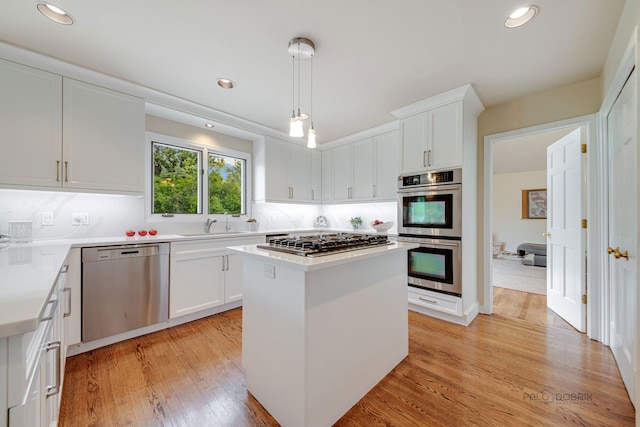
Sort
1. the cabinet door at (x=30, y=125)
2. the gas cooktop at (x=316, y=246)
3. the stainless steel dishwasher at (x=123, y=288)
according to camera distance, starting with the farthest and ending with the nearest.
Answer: the stainless steel dishwasher at (x=123, y=288)
the cabinet door at (x=30, y=125)
the gas cooktop at (x=316, y=246)

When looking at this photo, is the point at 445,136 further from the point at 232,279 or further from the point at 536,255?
the point at 536,255

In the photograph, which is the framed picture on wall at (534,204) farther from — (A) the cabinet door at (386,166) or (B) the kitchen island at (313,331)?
(B) the kitchen island at (313,331)

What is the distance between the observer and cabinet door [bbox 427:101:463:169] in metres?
2.68

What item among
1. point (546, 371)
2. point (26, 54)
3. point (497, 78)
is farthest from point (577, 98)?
point (26, 54)

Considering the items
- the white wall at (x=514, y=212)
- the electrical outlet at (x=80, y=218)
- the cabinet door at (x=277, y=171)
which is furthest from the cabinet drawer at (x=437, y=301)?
the white wall at (x=514, y=212)

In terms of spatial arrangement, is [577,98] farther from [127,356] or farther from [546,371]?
[127,356]

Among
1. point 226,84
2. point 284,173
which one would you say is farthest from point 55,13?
point 284,173

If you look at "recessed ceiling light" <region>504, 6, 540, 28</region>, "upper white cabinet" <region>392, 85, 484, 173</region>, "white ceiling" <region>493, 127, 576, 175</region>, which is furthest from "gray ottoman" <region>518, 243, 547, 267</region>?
"recessed ceiling light" <region>504, 6, 540, 28</region>

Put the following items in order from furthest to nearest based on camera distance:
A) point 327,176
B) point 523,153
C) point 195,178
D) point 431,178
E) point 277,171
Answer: point 523,153 < point 327,176 < point 277,171 < point 195,178 < point 431,178

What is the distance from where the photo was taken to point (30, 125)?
2.09 m

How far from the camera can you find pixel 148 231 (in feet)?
9.67

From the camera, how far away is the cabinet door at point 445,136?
8.79 ft

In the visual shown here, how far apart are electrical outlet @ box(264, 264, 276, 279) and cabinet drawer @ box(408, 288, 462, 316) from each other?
2195 mm

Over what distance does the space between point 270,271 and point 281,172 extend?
9.17 ft
